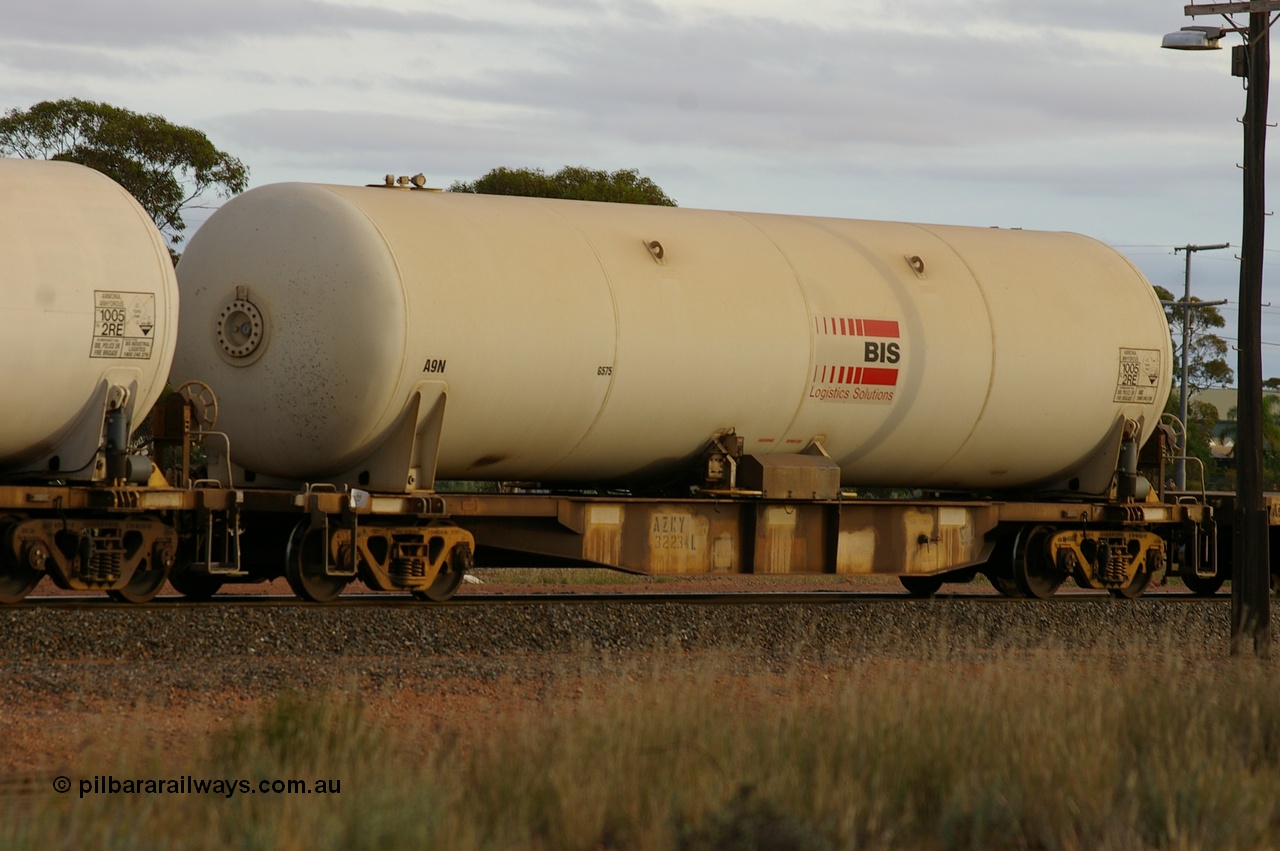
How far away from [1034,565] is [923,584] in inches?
72.5

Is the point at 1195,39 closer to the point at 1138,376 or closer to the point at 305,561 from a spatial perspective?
the point at 1138,376

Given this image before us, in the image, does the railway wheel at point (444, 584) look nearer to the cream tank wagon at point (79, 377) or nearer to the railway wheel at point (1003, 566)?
the cream tank wagon at point (79, 377)

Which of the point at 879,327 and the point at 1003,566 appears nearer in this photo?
the point at 879,327

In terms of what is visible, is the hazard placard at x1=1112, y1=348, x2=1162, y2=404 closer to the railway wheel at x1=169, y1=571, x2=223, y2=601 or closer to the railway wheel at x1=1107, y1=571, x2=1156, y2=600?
the railway wheel at x1=1107, y1=571, x2=1156, y2=600

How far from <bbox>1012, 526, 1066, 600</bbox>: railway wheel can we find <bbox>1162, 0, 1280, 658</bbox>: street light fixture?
9.09ft

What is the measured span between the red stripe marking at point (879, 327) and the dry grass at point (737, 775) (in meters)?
6.45

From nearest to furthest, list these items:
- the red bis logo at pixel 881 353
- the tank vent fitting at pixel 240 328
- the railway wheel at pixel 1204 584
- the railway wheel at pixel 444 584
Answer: the tank vent fitting at pixel 240 328, the railway wheel at pixel 444 584, the red bis logo at pixel 881 353, the railway wheel at pixel 1204 584

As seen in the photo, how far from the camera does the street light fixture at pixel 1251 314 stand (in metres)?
14.8

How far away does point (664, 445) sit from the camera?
15.4m

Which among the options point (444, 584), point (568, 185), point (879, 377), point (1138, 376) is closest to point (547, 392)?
point (444, 584)

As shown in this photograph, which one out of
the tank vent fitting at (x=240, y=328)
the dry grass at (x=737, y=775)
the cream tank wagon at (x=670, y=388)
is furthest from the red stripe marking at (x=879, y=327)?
the dry grass at (x=737, y=775)

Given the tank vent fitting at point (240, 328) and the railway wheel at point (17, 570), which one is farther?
the tank vent fitting at point (240, 328)

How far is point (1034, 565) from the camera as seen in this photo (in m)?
17.9

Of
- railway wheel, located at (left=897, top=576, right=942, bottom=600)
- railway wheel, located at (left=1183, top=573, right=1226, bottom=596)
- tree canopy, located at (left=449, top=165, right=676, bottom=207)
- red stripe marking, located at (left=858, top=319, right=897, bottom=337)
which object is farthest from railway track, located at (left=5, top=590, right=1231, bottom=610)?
tree canopy, located at (left=449, top=165, right=676, bottom=207)
